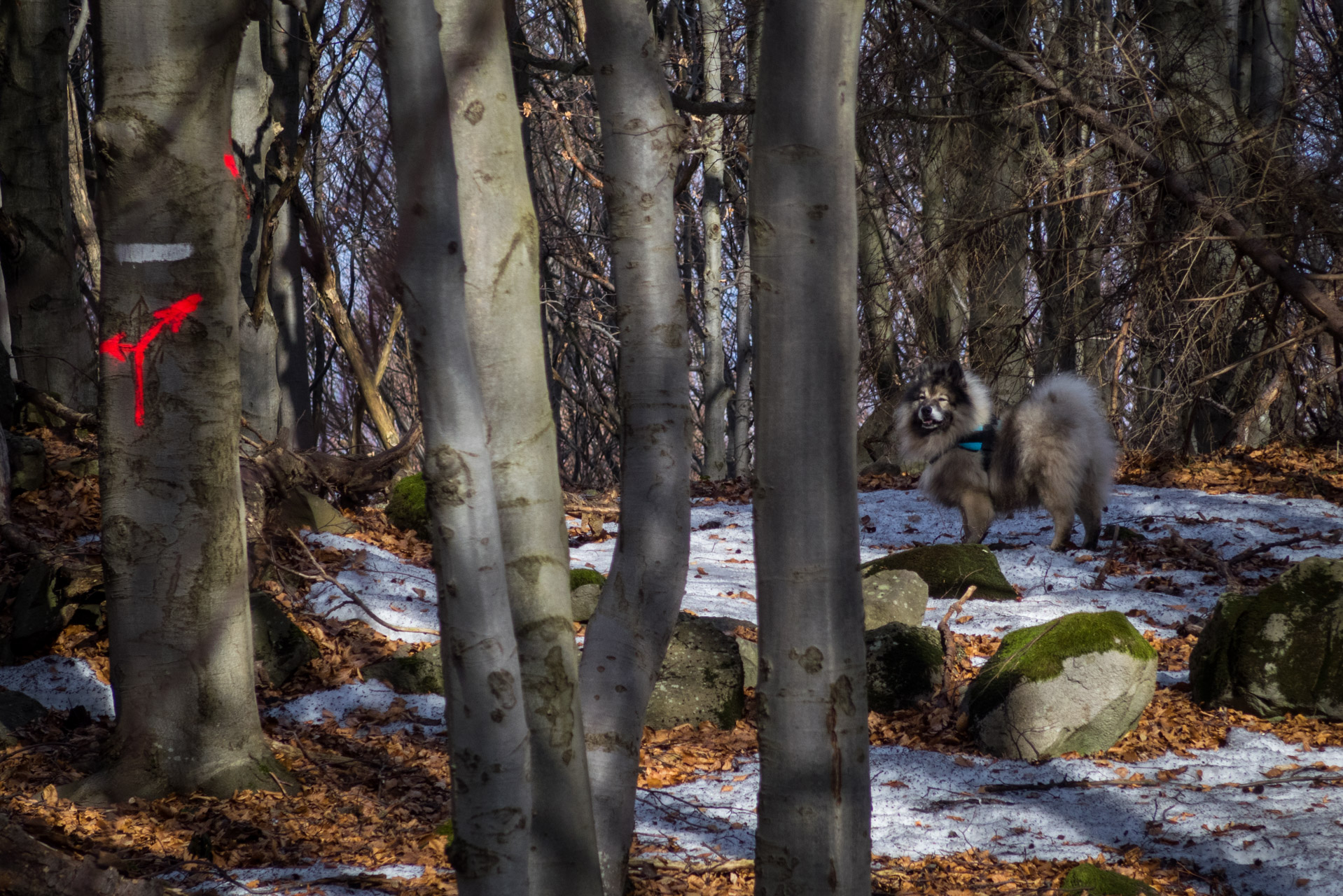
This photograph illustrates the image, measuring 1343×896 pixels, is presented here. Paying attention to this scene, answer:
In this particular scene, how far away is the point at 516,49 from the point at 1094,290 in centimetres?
690

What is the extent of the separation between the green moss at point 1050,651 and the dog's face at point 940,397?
12.9 ft

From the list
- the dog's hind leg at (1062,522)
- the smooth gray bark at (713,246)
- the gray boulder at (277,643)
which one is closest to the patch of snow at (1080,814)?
the gray boulder at (277,643)

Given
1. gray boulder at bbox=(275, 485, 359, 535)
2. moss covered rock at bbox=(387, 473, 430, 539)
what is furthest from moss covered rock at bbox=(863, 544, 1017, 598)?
gray boulder at bbox=(275, 485, 359, 535)

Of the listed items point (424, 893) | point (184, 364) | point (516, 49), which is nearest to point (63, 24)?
point (516, 49)

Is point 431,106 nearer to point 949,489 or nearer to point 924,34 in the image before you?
point 924,34

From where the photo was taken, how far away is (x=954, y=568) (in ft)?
24.1

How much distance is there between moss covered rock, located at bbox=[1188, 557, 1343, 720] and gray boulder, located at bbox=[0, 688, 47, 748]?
5.79m

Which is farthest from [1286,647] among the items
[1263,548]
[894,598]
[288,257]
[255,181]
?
[288,257]

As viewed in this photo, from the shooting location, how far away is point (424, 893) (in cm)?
313

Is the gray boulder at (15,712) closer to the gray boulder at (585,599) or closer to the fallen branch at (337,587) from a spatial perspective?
the fallen branch at (337,587)

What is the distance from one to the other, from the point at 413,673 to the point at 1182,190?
5.97 m

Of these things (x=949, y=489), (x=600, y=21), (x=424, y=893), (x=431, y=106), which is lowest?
(x=424, y=893)

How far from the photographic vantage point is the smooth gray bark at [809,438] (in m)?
2.27

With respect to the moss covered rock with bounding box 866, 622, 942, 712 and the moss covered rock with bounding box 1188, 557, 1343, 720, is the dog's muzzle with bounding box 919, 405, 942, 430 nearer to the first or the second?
the moss covered rock with bounding box 866, 622, 942, 712
